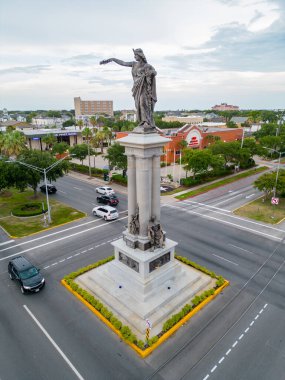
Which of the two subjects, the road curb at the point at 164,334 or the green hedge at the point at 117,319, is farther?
the green hedge at the point at 117,319

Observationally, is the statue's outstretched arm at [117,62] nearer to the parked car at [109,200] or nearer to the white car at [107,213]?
the white car at [107,213]

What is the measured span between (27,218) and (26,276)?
47.8ft

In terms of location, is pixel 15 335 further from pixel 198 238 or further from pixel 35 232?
pixel 198 238

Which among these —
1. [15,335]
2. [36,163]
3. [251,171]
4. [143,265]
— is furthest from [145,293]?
[251,171]

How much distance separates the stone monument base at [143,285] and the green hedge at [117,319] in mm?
455

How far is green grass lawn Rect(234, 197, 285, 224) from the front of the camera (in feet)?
105

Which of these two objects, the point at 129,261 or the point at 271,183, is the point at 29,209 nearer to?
the point at 129,261

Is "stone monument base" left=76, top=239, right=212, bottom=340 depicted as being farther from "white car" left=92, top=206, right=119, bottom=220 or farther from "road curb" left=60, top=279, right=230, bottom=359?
"white car" left=92, top=206, right=119, bottom=220

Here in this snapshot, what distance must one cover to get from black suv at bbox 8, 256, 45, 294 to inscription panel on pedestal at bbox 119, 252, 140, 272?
580 centimetres

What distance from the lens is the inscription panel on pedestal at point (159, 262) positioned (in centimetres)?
1753

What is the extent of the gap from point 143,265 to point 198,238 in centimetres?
1137

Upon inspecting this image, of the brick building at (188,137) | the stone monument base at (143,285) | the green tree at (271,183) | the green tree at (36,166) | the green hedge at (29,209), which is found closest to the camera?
the stone monument base at (143,285)

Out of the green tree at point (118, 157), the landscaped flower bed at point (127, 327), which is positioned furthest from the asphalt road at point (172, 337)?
the green tree at point (118, 157)

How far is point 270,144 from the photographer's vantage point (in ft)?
226
